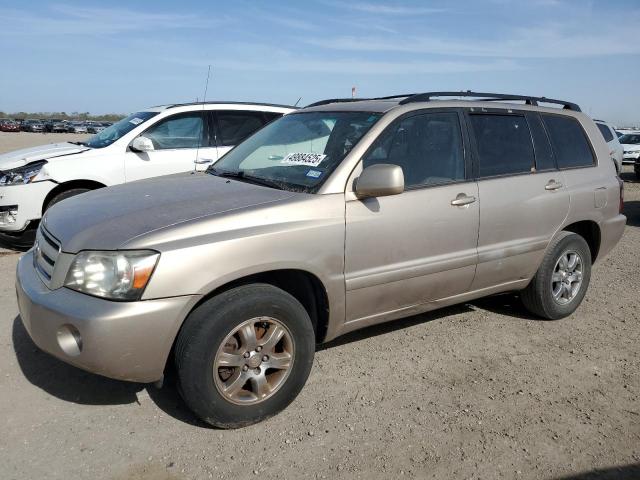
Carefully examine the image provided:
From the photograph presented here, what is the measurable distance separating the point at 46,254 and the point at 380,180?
1927 mm

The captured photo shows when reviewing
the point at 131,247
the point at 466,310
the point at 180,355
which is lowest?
the point at 466,310

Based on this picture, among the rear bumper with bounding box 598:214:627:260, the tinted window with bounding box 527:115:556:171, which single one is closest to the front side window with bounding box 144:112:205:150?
the tinted window with bounding box 527:115:556:171

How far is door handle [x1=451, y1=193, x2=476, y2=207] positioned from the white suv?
3.72m

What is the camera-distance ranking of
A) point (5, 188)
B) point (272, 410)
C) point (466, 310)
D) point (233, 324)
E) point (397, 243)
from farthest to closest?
1. point (5, 188)
2. point (466, 310)
3. point (397, 243)
4. point (272, 410)
5. point (233, 324)

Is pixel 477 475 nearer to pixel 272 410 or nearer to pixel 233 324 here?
pixel 272 410

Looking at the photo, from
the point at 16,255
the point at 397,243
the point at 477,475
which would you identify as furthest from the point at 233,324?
the point at 16,255

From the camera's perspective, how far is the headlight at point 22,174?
6160 millimetres

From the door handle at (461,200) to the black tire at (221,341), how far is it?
1.35m

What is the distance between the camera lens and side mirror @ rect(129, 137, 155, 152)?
659cm

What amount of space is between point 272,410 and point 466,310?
246 cm

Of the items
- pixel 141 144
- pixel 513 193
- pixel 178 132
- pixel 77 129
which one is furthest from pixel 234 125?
pixel 77 129

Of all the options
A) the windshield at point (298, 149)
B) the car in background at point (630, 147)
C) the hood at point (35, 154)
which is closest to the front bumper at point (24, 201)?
the hood at point (35, 154)

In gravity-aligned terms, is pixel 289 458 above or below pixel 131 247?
below

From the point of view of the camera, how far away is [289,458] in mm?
2812
